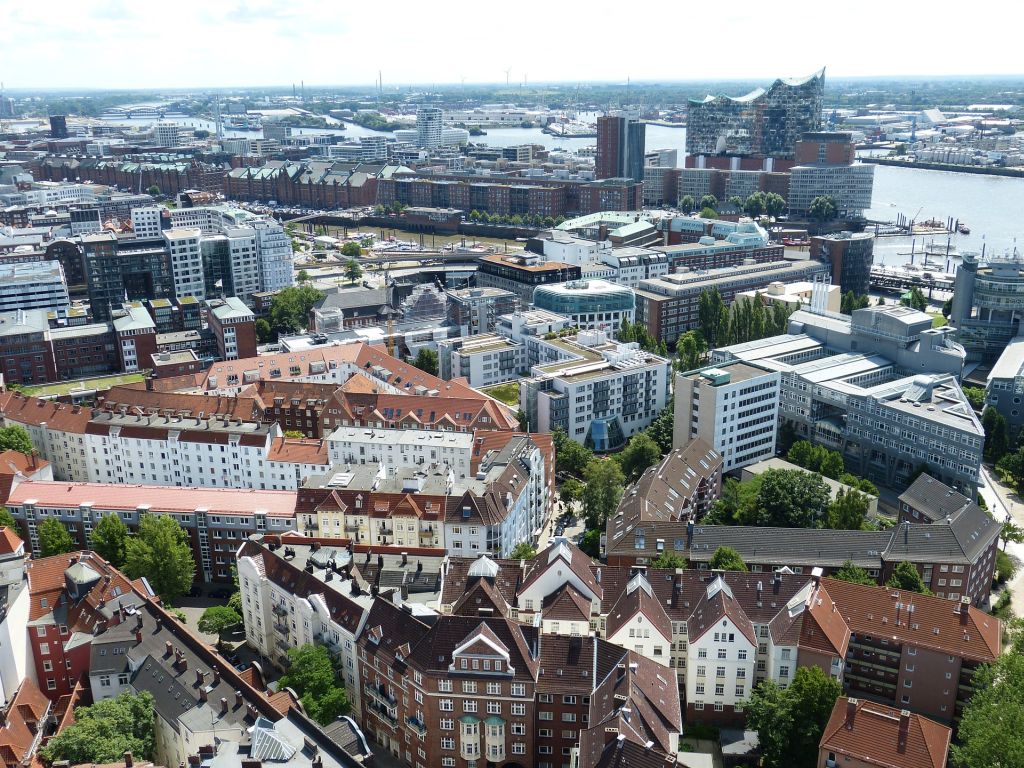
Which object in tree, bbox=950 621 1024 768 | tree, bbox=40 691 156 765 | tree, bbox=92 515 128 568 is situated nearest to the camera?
tree, bbox=950 621 1024 768

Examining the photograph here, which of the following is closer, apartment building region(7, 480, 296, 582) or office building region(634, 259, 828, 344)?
apartment building region(7, 480, 296, 582)

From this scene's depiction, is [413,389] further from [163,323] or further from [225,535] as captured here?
[163,323]

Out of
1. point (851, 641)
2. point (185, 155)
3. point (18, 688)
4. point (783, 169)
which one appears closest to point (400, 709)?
point (18, 688)

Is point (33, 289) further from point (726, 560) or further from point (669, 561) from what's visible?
point (726, 560)

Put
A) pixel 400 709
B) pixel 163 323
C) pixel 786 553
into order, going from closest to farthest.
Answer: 1. pixel 400 709
2. pixel 786 553
3. pixel 163 323

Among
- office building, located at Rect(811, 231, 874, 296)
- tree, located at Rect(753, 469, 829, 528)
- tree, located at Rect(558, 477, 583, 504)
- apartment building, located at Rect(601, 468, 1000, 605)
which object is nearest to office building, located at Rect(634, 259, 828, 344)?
office building, located at Rect(811, 231, 874, 296)

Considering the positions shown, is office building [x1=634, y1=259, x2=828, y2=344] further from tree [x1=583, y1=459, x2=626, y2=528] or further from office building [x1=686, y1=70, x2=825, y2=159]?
office building [x1=686, y1=70, x2=825, y2=159]

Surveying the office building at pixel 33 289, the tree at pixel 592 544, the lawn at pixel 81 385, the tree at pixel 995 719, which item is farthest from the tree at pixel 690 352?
the office building at pixel 33 289
